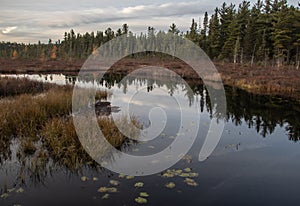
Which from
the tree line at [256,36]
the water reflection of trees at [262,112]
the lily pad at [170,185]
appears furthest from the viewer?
the tree line at [256,36]

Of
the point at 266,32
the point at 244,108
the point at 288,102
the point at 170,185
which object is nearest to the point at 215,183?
the point at 170,185

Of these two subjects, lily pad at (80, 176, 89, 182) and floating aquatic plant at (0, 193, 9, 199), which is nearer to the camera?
floating aquatic plant at (0, 193, 9, 199)

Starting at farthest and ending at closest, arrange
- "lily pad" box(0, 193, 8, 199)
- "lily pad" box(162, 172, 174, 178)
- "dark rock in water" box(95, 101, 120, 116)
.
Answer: "dark rock in water" box(95, 101, 120, 116) → "lily pad" box(162, 172, 174, 178) → "lily pad" box(0, 193, 8, 199)

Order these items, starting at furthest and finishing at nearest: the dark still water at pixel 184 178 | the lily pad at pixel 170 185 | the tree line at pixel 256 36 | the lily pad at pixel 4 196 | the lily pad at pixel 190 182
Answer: the tree line at pixel 256 36, the lily pad at pixel 190 182, the lily pad at pixel 170 185, the dark still water at pixel 184 178, the lily pad at pixel 4 196

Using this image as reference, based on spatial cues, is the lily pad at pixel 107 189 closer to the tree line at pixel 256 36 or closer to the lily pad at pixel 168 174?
the lily pad at pixel 168 174

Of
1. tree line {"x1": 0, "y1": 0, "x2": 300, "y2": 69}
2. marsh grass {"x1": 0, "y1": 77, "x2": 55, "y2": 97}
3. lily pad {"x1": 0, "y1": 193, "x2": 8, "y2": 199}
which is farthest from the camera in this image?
tree line {"x1": 0, "y1": 0, "x2": 300, "y2": 69}

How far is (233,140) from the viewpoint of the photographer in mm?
11414

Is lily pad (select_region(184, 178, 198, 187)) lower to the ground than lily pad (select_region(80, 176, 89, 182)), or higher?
lower

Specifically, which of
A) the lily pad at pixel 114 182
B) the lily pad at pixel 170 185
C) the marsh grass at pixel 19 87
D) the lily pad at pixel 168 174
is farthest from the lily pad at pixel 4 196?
the marsh grass at pixel 19 87

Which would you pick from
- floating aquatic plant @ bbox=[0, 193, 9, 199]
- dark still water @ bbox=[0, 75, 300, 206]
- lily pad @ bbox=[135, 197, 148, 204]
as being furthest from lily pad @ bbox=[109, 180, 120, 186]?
floating aquatic plant @ bbox=[0, 193, 9, 199]

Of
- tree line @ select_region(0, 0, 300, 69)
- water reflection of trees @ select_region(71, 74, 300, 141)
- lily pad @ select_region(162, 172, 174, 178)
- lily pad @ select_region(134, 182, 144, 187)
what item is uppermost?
tree line @ select_region(0, 0, 300, 69)

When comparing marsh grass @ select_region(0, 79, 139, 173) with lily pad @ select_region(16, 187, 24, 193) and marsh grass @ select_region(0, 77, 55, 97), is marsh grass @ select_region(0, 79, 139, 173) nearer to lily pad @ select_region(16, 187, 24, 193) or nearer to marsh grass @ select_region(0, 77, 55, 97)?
lily pad @ select_region(16, 187, 24, 193)

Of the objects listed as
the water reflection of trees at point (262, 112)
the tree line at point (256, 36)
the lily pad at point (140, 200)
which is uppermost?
the tree line at point (256, 36)

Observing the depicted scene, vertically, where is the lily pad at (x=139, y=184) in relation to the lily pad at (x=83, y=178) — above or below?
below
